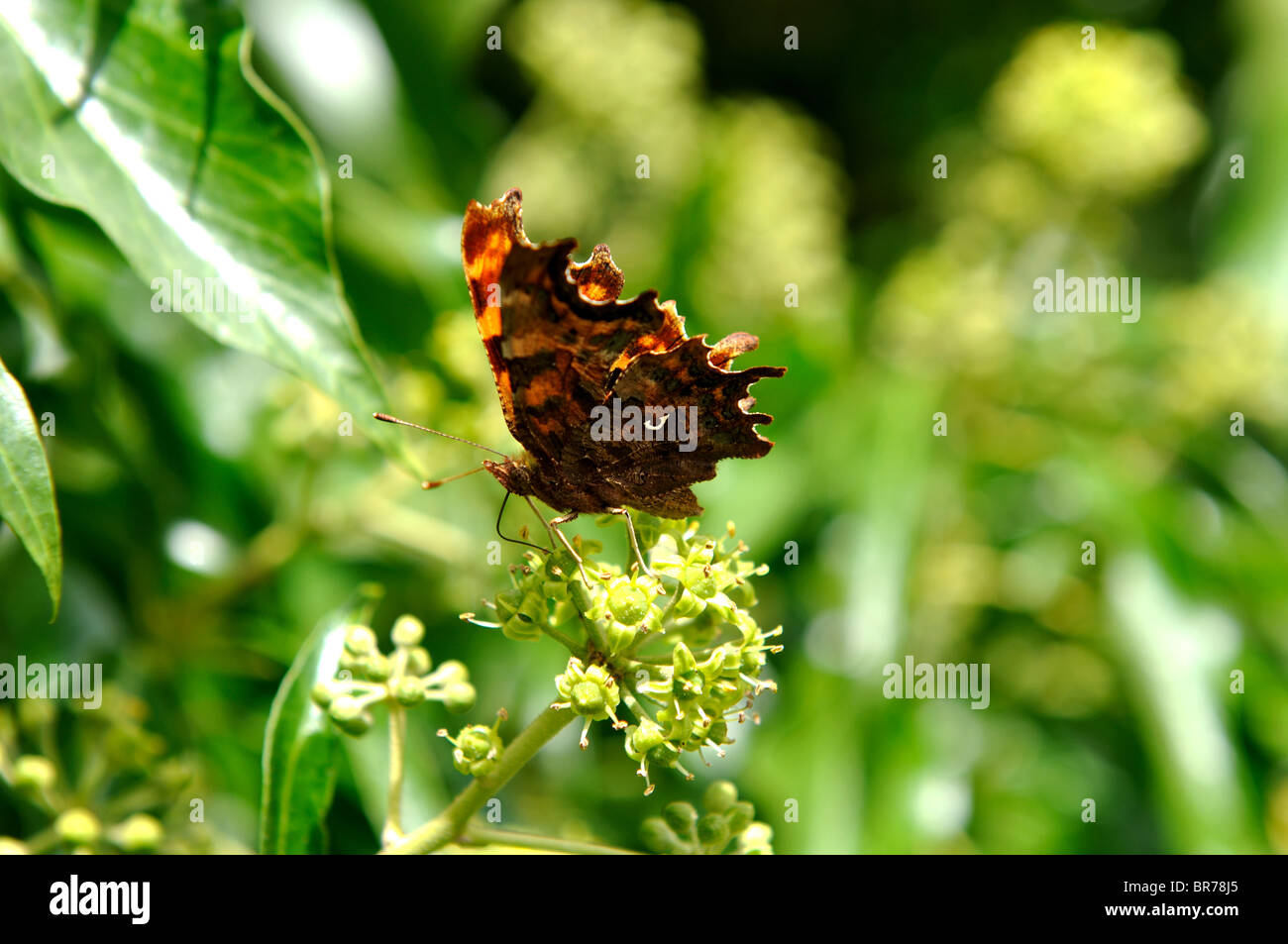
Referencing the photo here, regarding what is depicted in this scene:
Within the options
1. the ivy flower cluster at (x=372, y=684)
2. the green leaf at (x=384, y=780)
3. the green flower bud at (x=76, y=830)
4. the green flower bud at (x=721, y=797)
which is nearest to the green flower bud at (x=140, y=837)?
the green flower bud at (x=76, y=830)

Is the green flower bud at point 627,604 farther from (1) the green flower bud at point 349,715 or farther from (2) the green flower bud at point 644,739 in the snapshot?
(1) the green flower bud at point 349,715

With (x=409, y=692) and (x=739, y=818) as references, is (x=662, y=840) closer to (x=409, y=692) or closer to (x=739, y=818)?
(x=739, y=818)

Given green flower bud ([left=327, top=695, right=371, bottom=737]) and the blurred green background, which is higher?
the blurred green background

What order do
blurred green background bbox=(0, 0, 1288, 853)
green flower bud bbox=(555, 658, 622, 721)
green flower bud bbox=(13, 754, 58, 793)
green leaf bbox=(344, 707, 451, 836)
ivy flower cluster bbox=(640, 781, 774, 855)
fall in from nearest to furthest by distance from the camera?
green flower bud bbox=(555, 658, 622, 721), ivy flower cluster bbox=(640, 781, 774, 855), green flower bud bbox=(13, 754, 58, 793), green leaf bbox=(344, 707, 451, 836), blurred green background bbox=(0, 0, 1288, 853)

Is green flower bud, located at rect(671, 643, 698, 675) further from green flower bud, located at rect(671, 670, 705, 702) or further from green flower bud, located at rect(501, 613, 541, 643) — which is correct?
green flower bud, located at rect(501, 613, 541, 643)

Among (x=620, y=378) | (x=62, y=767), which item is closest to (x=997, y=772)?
(x=620, y=378)

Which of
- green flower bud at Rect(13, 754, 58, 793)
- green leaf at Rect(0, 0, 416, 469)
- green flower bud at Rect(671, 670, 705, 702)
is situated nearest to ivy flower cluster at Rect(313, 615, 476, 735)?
green leaf at Rect(0, 0, 416, 469)

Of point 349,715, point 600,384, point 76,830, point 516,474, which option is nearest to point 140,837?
point 76,830
